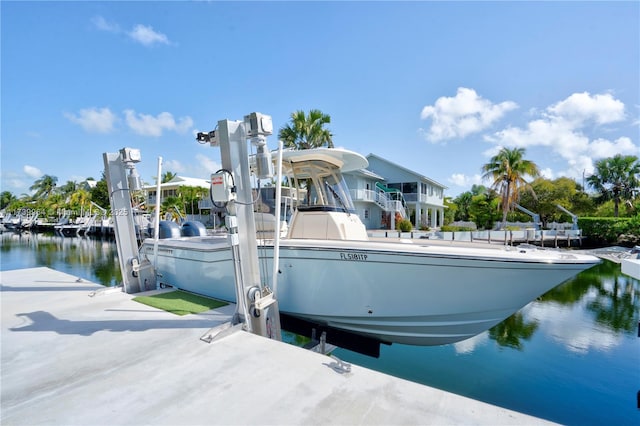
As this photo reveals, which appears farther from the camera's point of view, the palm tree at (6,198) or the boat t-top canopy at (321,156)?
the palm tree at (6,198)

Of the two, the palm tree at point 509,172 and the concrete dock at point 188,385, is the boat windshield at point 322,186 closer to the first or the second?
the concrete dock at point 188,385

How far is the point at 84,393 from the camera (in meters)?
2.76

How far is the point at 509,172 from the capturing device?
23.3 m

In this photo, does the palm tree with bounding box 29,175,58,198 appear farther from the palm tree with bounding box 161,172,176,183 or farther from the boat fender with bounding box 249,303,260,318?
the boat fender with bounding box 249,303,260,318

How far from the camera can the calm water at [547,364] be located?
4.54m

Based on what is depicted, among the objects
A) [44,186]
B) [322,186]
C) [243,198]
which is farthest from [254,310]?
[44,186]

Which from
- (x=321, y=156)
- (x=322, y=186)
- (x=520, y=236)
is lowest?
(x=520, y=236)

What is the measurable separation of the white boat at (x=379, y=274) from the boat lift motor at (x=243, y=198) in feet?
2.48

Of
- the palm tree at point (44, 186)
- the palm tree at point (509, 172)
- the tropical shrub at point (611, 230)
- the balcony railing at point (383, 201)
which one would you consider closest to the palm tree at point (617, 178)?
the tropical shrub at point (611, 230)

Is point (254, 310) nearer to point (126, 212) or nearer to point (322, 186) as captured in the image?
point (322, 186)

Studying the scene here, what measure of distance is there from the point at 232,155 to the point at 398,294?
2715mm

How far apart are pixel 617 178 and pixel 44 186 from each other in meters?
94.8

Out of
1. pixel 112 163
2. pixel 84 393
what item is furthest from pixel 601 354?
pixel 112 163

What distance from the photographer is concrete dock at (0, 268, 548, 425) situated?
2371 mm
